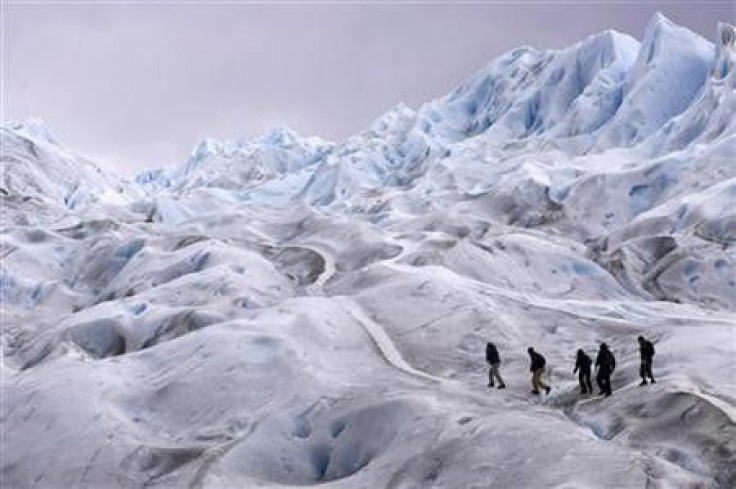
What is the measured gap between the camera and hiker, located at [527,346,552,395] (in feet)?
97.7

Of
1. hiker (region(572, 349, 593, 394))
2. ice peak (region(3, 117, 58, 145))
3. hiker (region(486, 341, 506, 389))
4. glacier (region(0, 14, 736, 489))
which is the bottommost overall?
ice peak (region(3, 117, 58, 145))

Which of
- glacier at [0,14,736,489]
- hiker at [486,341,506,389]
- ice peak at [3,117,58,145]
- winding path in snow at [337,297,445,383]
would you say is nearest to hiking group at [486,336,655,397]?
glacier at [0,14,736,489]

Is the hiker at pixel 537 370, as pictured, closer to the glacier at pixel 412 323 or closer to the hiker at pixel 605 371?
the glacier at pixel 412 323

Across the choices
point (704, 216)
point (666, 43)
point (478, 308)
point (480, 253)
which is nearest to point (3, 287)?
point (480, 253)

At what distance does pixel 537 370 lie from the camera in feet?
99.1

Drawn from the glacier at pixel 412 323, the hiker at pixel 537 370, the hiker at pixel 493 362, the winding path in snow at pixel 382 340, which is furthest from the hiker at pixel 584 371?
the winding path in snow at pixel 382 340

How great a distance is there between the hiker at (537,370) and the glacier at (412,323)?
29.7 inches

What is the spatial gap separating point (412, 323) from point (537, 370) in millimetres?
14351

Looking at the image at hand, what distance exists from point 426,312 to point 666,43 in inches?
3593

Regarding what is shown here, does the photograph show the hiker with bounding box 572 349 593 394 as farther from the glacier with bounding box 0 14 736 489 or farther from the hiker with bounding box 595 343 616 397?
the glacier with bounding box 0 14 736 489

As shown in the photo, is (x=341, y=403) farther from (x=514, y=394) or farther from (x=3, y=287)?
(x=3, y=287)

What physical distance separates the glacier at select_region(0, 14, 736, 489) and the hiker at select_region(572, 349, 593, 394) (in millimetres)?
764

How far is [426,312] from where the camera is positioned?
149ft

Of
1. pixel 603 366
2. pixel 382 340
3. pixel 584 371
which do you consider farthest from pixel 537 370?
pixel 382 340
